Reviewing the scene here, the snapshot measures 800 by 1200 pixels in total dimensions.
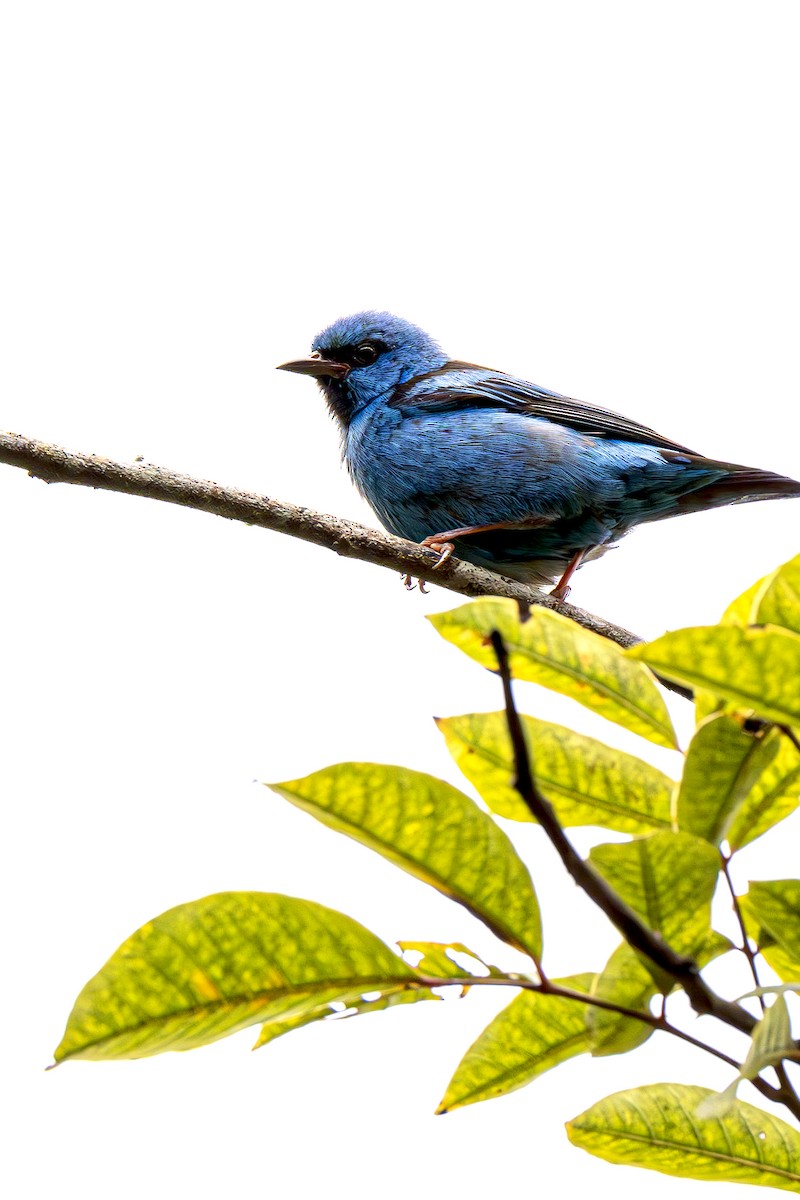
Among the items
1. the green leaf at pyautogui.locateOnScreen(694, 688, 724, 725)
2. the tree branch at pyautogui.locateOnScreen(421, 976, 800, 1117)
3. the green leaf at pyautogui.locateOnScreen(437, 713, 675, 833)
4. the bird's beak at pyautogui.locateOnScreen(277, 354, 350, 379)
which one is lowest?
the tree branch at pyautogui.locateOnScreen(421, 976, 800, 1117)

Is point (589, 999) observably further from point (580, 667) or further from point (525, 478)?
point (525, 478)

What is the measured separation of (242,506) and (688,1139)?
7.57 feet

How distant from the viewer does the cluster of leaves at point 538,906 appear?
1.08 metres

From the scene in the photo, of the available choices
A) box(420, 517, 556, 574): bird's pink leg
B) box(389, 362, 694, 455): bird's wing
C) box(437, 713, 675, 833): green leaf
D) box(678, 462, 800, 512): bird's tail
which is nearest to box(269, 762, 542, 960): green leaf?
box(437, 713, 675, 833): green leaf

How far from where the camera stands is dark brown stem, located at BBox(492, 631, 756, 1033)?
85cm

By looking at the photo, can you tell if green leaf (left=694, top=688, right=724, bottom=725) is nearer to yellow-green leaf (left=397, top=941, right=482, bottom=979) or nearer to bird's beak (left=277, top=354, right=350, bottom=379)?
yellow-green leaf (left=397, top=941, right=482, bottom=979)

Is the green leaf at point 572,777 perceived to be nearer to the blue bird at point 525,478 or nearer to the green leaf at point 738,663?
the green leaf at point 738,663

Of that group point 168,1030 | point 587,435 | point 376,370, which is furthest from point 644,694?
point 376,370

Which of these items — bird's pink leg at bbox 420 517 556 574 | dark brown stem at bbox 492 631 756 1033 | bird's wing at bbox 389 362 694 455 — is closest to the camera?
dark brown stem at bbox 492 631 756 1033

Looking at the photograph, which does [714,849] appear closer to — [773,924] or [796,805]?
[773,924]

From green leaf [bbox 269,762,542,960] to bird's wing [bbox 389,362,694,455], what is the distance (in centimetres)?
437

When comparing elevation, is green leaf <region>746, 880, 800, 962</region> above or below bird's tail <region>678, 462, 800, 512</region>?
below

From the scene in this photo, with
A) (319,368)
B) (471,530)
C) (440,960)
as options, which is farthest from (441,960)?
(319,368)

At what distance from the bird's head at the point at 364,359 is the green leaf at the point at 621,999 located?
16.1 ft
